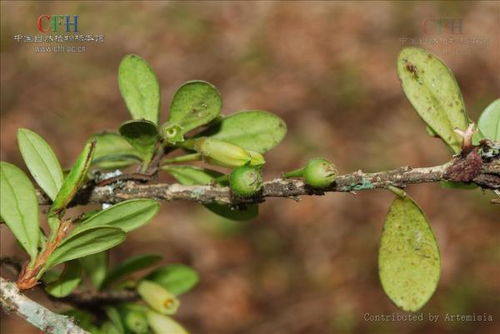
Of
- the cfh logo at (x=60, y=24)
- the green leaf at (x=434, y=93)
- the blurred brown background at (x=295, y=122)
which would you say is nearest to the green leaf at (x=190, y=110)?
the green leaf at (x=434, y=93)

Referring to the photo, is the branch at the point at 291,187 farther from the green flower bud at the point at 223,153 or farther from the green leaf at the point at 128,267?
the green leaf at the point at 128,267

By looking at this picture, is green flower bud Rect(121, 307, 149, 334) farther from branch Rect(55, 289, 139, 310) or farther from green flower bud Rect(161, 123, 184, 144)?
green flower bud Rect(161, 123, 184, 144)

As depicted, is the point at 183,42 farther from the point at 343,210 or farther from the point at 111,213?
the point at 111,213

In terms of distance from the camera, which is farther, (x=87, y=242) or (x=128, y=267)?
(x=128, y=267)

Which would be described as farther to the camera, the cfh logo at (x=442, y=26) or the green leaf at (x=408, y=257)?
A: the cfh logo at (x=442, y=26)

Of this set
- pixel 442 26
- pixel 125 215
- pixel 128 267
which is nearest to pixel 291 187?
pixel 125 215

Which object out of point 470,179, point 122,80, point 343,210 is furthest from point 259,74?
point 470,179

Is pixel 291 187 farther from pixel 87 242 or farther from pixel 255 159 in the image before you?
pixel 87 242
